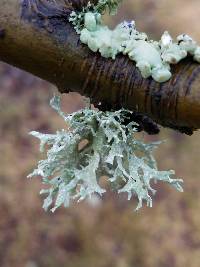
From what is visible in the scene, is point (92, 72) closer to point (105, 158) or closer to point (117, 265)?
point (105, 158)

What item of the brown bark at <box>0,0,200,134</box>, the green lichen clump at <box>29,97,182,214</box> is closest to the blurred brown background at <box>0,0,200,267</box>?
the green lichen clump at <box>29,97,182,214</box>

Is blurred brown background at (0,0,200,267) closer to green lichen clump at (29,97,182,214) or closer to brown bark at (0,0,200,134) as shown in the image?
green lichen clump at (29,97,182,214)

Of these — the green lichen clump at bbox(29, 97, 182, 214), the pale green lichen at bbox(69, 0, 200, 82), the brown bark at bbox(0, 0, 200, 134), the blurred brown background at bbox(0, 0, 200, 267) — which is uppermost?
the pale green lichen at bbox(69, 0, 200, 82)

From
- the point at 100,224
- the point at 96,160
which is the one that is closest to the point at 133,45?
the point at 96,160

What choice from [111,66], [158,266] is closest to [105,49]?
[111,66]

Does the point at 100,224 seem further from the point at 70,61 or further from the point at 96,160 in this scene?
the point at 70,61
